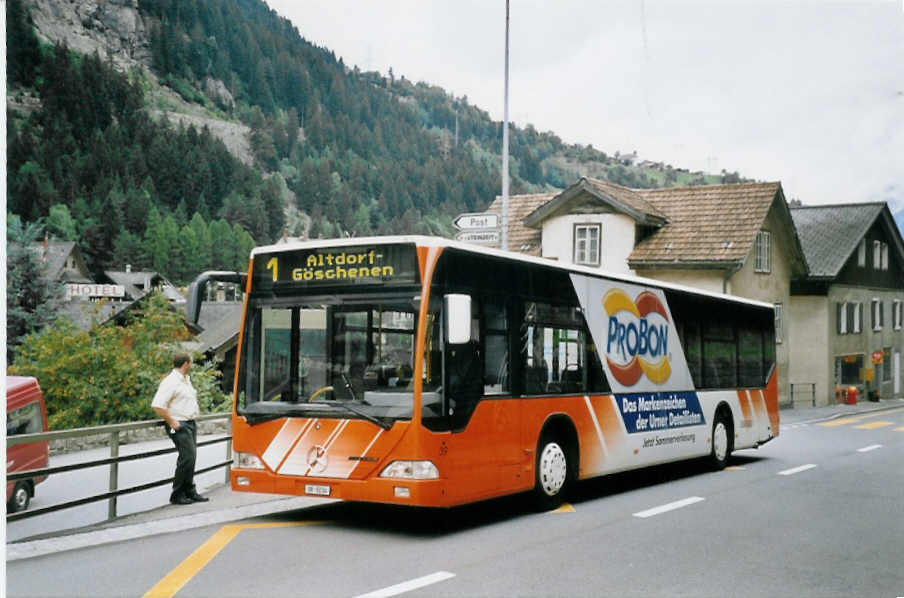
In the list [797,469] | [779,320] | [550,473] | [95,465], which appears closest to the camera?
[95,465]

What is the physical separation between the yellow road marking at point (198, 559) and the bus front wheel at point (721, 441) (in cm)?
804

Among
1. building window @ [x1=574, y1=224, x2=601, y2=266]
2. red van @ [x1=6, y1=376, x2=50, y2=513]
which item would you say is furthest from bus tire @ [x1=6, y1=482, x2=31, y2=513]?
building window @ [x1=574, y1=224, x2=601, y2=266]

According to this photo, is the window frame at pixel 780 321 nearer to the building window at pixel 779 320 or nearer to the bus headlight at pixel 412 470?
the building window at pixel 779 320

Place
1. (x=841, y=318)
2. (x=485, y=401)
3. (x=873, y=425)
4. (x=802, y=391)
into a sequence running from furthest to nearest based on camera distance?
(x=841, y=318) → (x=802, y=391) → (x=873, y=425) → (x=485, y=401)

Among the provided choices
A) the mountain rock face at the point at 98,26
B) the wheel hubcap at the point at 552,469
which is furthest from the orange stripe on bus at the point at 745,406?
the mountain rock face at the point at 98,26

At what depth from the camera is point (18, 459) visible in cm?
1069

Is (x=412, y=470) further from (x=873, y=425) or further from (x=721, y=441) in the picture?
(x=873, y=425)

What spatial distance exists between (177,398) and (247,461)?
1.61 meters

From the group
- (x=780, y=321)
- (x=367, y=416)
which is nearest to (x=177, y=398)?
(x=367, y=416)

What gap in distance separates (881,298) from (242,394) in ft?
158

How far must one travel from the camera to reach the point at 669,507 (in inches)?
438

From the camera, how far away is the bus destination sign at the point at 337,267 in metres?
9.07

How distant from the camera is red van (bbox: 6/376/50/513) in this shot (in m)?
10.5

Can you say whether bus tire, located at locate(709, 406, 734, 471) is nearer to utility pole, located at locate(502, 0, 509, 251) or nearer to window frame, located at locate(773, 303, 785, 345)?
utility pole, located at locate(502, 0, 509, 251)
